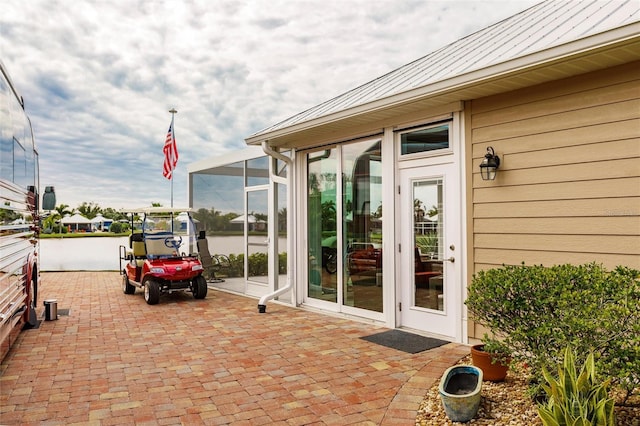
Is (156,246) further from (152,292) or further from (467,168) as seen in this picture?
(467,168)

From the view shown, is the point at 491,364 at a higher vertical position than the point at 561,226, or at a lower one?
lower

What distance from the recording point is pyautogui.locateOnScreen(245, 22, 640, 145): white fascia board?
3.08 meters

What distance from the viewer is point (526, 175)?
164 inches

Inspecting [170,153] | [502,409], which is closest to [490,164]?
[502,409]

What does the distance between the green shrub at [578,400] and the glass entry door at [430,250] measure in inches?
92.9

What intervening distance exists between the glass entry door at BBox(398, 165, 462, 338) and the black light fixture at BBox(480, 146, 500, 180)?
387 mm

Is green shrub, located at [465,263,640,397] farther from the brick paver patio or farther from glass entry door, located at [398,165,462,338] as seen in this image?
glass entry door, located at [398,165,462,338]

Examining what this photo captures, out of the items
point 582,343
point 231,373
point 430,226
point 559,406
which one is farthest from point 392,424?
point 430,226

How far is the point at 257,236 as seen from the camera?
26.8ft

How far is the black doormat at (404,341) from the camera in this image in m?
4.57

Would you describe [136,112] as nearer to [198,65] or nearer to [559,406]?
[198,65]

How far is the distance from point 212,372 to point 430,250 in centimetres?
272

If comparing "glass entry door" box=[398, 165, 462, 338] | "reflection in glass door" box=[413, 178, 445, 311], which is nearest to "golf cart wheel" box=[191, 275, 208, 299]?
"glass entry door" box=[398, 165, 462, 338]

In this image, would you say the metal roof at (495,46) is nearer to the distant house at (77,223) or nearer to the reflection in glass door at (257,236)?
the reflection in glass door at (257,236)
